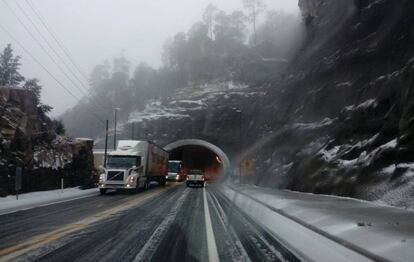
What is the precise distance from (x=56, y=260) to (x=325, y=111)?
3071cm

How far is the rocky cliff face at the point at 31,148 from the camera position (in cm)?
2709

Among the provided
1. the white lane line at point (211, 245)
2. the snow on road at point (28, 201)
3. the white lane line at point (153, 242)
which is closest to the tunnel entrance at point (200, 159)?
the snow on road at point (28, 201)

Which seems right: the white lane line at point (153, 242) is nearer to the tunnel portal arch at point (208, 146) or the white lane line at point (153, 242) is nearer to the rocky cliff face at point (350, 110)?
the rocky cliff face at point (350, 110)

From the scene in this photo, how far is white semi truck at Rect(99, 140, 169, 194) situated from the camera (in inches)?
1255

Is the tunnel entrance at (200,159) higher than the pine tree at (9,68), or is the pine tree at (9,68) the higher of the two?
the pine tree at (9,68)

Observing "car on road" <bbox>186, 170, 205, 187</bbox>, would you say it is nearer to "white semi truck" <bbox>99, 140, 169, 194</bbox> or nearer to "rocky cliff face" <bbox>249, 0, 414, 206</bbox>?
"rocky cliff face" <bbox>249, 0, 414, 206</bbox>

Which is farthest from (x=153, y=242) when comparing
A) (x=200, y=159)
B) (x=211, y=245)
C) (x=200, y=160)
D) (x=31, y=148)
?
(x=200, y=160)

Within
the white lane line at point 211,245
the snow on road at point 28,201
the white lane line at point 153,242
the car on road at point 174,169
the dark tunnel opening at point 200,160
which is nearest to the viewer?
the white lane line at point 153,242

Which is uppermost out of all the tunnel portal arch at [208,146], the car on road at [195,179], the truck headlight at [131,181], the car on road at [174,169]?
the tunnel portal arch at [208,146]

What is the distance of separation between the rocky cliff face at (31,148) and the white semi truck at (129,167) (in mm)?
4125

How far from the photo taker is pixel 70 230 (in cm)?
1155

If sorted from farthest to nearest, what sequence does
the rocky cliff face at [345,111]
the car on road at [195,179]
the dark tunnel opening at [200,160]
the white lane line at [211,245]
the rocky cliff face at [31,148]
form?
the dark tunnel opening at [200,160] < the car on road at [195,179] < the rocky cliff face at [31,148] < the rocky cliff face at [345,111] < the white lane line at [211,245]

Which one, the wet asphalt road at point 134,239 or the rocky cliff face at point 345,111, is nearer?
the wet asphalt road at point 134,239

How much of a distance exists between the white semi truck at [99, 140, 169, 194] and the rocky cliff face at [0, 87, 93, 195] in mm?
4125
